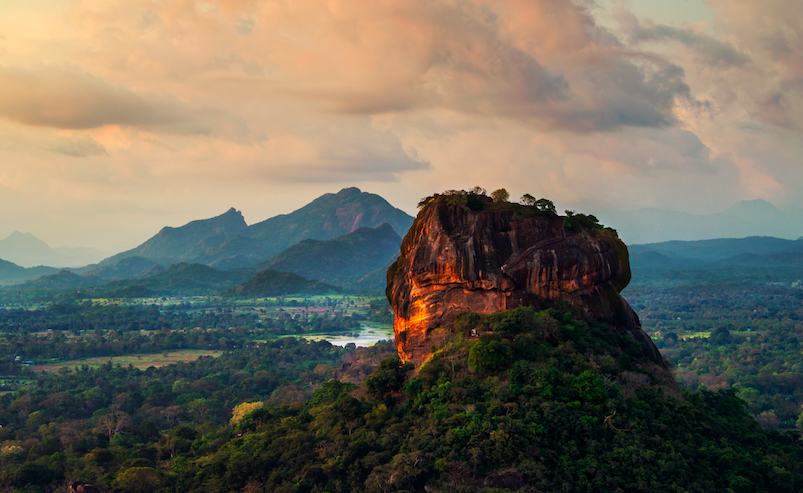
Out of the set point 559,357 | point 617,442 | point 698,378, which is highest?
point 559,357

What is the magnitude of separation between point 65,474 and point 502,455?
2690 centimetres

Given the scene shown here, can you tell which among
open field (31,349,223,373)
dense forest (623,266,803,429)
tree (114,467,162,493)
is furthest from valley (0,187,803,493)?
open field (31,349,223,373)

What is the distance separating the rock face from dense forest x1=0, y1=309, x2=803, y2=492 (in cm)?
233

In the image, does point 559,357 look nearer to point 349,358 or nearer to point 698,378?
point 698,378

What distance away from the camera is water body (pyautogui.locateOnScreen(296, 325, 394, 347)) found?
129 m

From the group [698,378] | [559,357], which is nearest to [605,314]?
[559,357]

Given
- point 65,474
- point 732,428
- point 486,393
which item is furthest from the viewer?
point 65,474

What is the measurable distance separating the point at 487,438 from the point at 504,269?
13.1 metres

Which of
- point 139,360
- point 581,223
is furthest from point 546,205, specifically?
point 139,360

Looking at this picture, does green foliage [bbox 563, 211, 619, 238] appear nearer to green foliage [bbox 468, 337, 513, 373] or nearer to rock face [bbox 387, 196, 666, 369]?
rock face [bbox 387, 196, 666, 369]

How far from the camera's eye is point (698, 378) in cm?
8225

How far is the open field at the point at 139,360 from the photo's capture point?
322 feet

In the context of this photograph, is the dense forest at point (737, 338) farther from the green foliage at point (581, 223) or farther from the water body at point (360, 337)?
the water body at point (360, 337)

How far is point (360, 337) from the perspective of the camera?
453 feet
